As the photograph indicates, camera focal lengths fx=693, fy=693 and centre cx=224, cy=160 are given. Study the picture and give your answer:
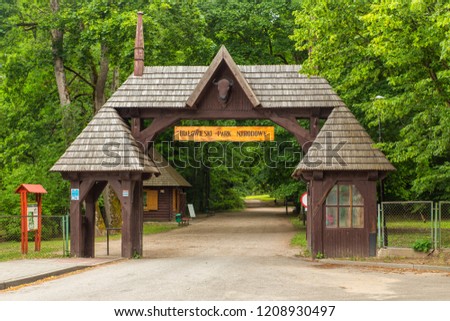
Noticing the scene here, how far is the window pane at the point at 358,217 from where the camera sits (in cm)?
2120

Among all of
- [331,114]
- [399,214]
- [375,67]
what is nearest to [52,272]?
[331,114]

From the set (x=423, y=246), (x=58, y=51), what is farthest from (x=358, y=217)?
(x=58, y=51)

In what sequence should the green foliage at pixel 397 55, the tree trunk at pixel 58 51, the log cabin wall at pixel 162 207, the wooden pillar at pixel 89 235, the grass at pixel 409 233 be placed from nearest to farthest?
the green foliage at pixel 397 55 < the wooden pillar at pixel 89 235 < the grass at pixel 409 233 < the tree trunk at pixel 58 51 < the log cabin wall at pixel 162 207

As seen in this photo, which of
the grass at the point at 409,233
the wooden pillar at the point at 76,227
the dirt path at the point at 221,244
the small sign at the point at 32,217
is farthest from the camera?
the grass at the point at 409,233

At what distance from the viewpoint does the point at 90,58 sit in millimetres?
32906

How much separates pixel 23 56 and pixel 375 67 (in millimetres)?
17285

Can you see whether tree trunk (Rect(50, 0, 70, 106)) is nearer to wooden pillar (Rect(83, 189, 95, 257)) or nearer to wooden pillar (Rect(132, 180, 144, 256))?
wooden pillar (Rect(83, 189, 95, 257))

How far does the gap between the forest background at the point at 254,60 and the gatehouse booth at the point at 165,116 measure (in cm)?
136

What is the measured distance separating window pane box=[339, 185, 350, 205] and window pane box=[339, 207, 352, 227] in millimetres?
184

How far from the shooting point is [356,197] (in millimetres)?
21281

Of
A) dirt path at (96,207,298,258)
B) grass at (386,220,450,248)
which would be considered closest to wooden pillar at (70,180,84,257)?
dirt path at (96,207,298,258)

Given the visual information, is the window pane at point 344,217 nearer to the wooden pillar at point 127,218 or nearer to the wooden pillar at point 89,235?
the wooden pillar at point 127,218

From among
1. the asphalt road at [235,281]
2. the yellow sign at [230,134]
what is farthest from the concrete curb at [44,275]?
the yellow sign at [230,134]

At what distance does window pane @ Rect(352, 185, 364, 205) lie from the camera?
21.2m
